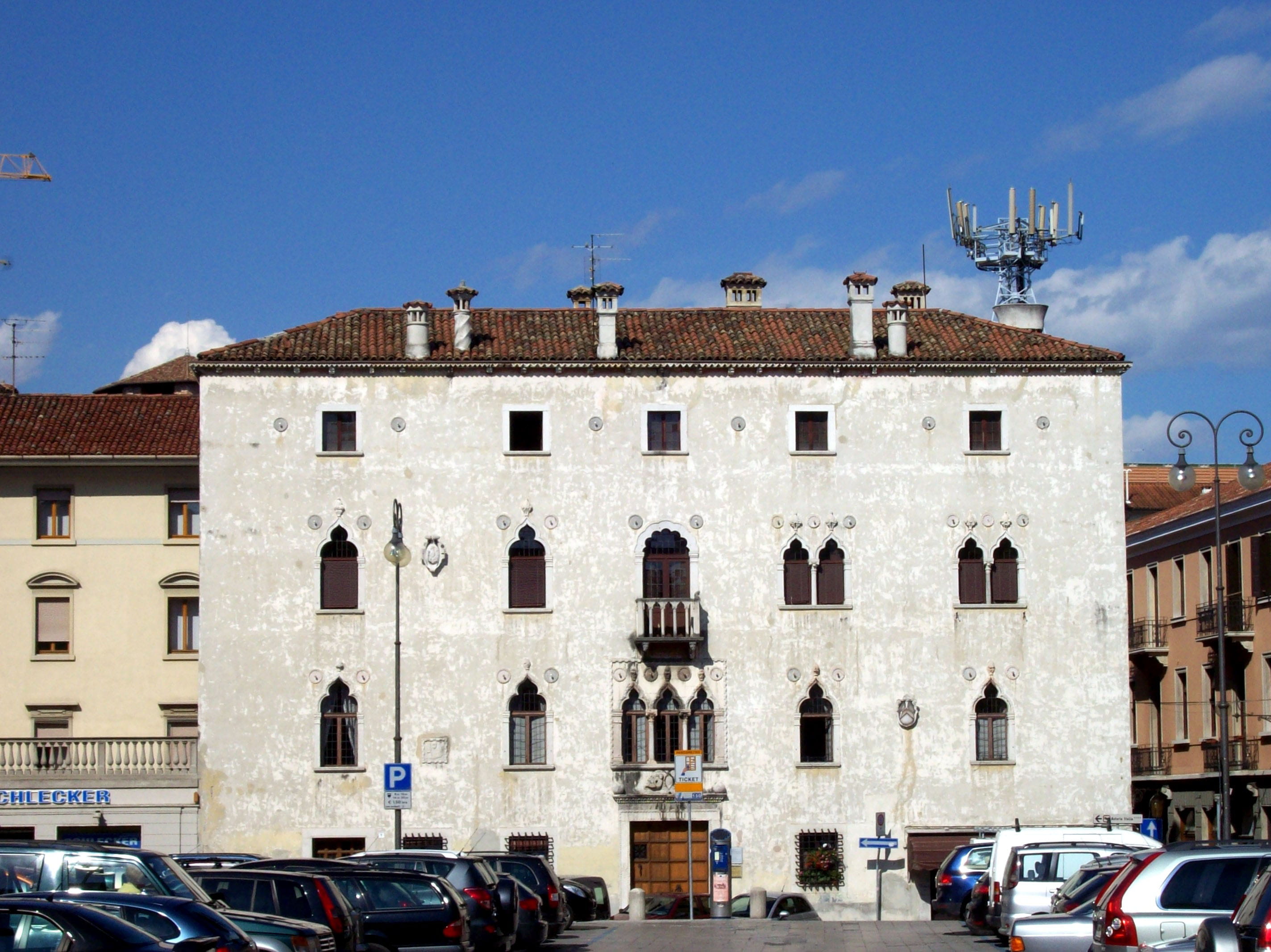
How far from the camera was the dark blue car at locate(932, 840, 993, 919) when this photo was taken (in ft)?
113

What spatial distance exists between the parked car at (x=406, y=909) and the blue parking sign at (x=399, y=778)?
15112mm

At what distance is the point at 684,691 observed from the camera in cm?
4622

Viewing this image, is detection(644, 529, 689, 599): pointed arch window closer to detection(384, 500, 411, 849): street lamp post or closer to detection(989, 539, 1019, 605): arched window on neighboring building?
detection(384, 500, 411, 849): street lamp post

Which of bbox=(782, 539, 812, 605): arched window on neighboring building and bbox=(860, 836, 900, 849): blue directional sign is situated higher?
bbox=(782, 539, 812, 605): arched window on neighboring building

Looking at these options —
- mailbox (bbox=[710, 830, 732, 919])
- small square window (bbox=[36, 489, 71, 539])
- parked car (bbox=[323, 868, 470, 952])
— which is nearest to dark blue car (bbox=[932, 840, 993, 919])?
mailbox (bbox=[710, 830, 732, 919])

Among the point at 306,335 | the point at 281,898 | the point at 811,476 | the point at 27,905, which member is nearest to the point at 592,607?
the point at 811,476

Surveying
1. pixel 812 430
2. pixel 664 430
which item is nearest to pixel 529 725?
pixel 664 430

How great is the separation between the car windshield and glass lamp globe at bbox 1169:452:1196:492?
2144cm

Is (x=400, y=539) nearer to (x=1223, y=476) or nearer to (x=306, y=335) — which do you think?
(x=306, y=335)

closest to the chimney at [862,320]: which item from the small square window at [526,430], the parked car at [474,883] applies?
the small square window at [526,430]

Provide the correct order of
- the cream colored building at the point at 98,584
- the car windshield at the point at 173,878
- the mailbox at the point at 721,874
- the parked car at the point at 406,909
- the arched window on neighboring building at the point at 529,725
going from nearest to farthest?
the car windshield at the point at 173,878
the parked car at the point at 406,909
the mailbox at the point at 721,874
the arched window on neighboring building at the point at 529,725
the cream colored building at the point at 98,584

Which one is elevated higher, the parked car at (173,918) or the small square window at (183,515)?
the small square window at (183,515)

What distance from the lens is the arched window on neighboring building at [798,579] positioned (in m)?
46.6

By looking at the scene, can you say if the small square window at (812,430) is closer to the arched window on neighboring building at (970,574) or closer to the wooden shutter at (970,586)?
the arched window on neighboring building at (970,574)
